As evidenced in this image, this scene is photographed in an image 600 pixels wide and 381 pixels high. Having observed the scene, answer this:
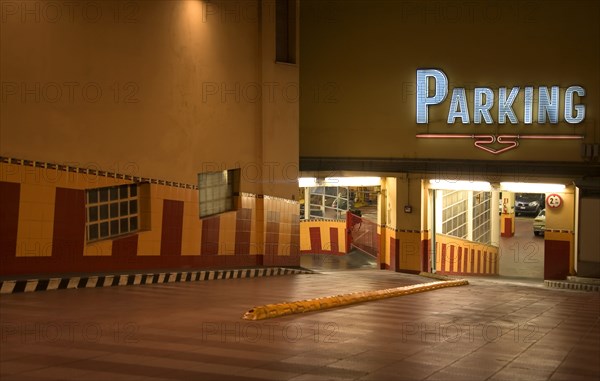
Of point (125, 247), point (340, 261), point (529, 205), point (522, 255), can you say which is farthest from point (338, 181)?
point (529, 205)

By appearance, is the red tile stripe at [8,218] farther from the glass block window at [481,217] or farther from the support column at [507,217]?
the support column at [507,217]

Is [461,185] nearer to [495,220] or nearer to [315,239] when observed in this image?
[495,220]

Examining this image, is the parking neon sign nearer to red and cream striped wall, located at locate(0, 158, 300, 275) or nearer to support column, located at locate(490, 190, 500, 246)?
red and cream striped wall, located at locate(0, 158, 300, 275)

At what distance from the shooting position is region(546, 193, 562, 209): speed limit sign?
2144cm

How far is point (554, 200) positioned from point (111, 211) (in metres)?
12.7

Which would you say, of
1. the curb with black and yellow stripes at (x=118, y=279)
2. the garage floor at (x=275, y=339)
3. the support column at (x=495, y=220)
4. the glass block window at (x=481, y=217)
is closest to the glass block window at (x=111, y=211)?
the curb with black and yellow stripes at (x=118, y=279)

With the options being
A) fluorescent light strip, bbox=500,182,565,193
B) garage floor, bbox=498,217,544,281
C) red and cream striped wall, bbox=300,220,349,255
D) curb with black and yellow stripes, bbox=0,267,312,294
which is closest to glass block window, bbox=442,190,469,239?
garage floor, bbox=498,217,544,281

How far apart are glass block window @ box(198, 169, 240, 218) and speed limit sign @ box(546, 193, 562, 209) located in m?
8.98

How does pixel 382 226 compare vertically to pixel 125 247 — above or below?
below

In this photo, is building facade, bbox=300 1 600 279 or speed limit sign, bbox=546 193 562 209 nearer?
building facade, bbox=300 1 600 279

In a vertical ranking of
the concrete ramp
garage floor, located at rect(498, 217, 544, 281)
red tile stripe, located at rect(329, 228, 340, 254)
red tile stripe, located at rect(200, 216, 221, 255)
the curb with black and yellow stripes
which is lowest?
garage floor, located at rect(498, 217, 544, 281)

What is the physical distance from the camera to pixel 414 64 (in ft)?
73.0

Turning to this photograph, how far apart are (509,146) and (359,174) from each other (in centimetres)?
442

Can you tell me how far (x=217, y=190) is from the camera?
57.4 feet
